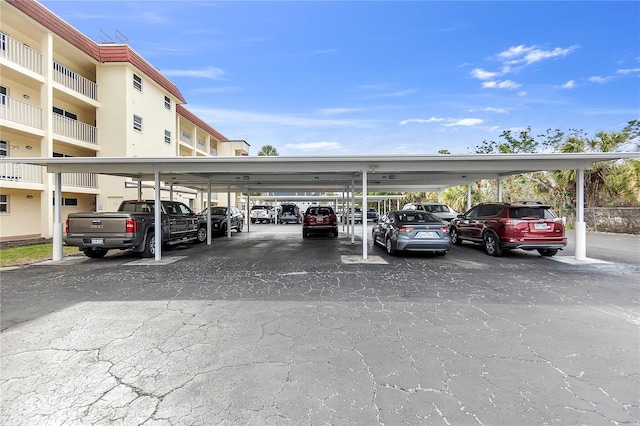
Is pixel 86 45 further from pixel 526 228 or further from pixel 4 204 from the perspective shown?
pixel 526 228

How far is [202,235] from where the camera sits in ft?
51.0

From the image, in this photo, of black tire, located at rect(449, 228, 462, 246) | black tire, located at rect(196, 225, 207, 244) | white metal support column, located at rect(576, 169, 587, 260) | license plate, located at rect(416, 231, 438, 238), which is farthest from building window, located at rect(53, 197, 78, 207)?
white metal support column, located at rect(576, 169, 587, 260)

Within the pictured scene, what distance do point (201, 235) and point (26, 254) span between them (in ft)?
20.4

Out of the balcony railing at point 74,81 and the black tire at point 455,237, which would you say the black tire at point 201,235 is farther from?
the black tire at point 455,237

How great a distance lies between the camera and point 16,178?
14336 millimetres

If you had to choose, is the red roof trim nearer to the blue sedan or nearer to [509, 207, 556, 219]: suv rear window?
the blue sedan

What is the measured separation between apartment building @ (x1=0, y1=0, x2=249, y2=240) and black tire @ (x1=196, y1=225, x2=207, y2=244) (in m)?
2.74

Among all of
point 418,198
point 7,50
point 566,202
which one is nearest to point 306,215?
point 7,50

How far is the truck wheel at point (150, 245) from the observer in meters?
10.4

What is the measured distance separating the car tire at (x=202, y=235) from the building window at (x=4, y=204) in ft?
29.0

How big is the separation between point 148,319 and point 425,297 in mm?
4540

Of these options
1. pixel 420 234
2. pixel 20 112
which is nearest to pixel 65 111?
pixel 20 112

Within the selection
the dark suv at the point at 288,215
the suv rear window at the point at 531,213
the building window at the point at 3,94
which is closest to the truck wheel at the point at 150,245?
the building window at the point at 3,94

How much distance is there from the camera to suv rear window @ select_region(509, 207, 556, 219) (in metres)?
9.62
